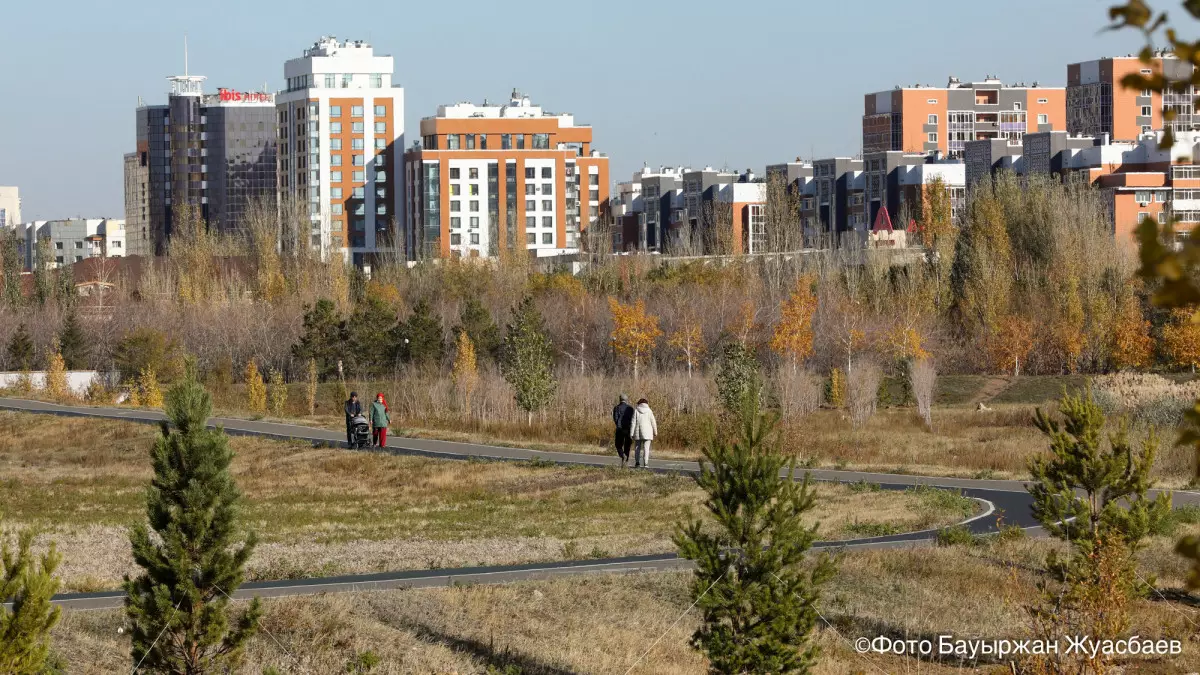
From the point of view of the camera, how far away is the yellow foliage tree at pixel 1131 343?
5897 centimetres

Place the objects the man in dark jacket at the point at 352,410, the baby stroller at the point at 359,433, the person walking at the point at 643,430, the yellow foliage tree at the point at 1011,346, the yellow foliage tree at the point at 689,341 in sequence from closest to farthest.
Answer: the person walking at the point at 643,430 < the man in dark jacket at the point at 352,410 < the baby stroller at the point at 359,433 < the yellow foliage tree at the point at 689,341 < the yellow foliage tree at the point at 1011,346

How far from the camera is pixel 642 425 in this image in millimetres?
27516

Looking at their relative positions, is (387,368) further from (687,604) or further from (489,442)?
(687,604)

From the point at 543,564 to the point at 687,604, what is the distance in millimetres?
2875

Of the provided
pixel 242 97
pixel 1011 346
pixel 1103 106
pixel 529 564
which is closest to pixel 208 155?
pixel 242 97

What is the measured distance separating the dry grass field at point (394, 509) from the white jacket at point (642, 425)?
0.82 meters

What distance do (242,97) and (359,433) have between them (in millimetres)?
110386

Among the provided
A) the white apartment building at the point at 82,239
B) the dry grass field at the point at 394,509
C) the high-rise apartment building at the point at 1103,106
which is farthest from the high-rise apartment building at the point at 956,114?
the dry grass field at the point at 394,509

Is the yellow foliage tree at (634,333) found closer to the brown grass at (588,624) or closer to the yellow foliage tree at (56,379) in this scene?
the yellow foliage tree at (56,379)

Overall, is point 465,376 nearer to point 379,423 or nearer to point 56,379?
point 379,423

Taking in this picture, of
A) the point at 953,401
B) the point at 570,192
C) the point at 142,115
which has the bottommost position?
the point at 953,401

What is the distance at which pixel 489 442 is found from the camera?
33656 mm

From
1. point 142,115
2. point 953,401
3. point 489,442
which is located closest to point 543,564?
point 489,442

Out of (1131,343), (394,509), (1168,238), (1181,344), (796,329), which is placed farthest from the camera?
(796,329)
